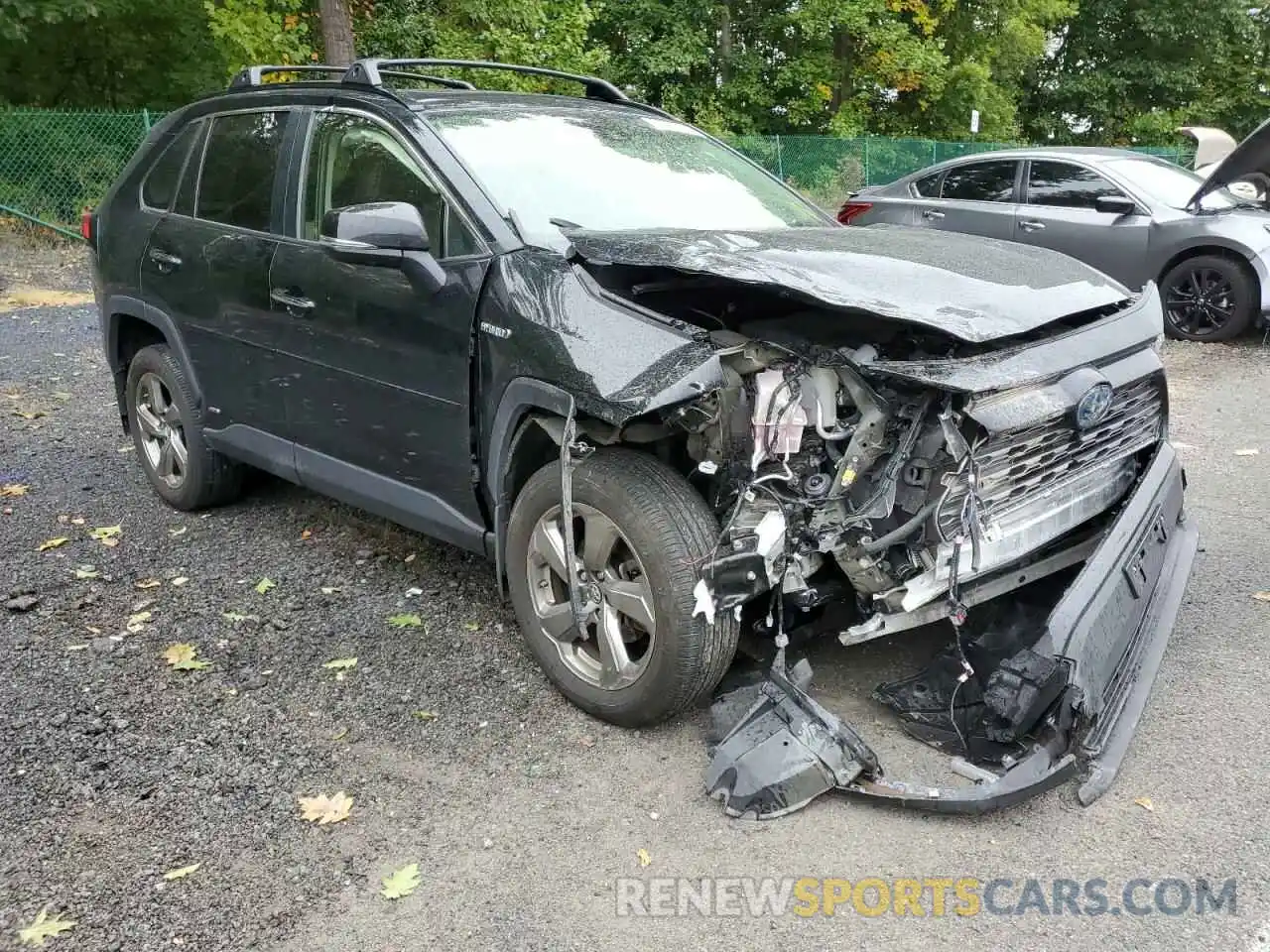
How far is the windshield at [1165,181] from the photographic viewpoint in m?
8.73

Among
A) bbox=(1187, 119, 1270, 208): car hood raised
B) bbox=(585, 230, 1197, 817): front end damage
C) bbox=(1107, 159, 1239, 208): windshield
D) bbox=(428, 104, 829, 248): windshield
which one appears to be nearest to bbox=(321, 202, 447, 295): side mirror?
bbox=(428, 104, 829, 248): windshield

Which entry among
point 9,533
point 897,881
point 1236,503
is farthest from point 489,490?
point 1236,503

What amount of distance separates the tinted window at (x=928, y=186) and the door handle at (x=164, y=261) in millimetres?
7570

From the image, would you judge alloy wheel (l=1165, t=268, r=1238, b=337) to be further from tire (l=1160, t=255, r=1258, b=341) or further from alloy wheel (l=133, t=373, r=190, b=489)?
alloy wheel (l=133, t=373, r=190, b=489)

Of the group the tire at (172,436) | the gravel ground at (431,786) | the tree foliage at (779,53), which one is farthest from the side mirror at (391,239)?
the tree foliage at (779,53)

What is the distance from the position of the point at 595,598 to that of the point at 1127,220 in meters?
7.46

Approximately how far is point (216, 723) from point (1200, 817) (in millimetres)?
2957

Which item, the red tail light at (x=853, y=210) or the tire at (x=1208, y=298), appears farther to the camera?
the red tail light at (x=853, y=210)

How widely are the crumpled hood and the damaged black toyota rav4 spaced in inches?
0.6

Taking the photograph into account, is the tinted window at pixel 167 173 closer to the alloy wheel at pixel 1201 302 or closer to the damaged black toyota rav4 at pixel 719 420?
the damaged black toyota rav4 at pixel 719 420

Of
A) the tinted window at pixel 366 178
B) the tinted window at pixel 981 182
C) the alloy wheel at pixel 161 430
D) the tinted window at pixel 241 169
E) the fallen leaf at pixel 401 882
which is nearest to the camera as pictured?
the fallen leaf at pixel 401 882

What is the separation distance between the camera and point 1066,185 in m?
9.28

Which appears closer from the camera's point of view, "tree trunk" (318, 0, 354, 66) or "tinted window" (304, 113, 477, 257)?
"tinted window" (304, 113, 477, 257)

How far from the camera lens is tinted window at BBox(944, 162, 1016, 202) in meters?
9.68
